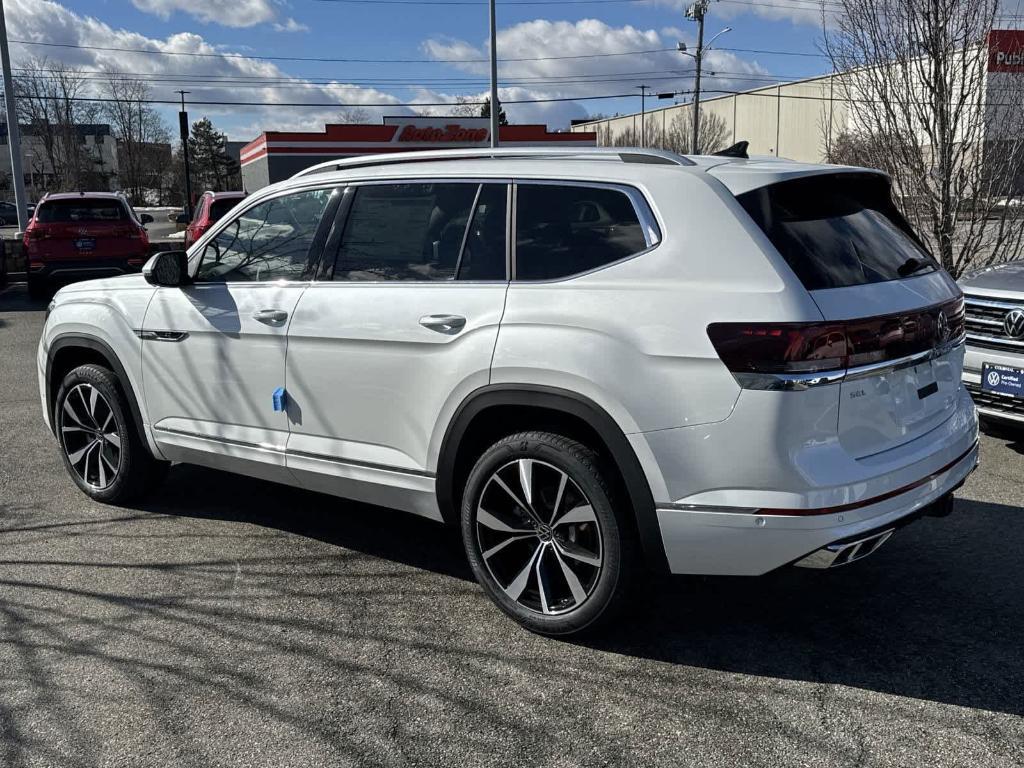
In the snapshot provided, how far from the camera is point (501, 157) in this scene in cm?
398

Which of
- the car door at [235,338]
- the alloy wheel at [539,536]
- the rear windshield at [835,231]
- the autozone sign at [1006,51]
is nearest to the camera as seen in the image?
the rear windshield at [835,231]

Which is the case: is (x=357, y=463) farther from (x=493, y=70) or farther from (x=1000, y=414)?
(x=493, y=70)

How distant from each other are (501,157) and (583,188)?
53cm

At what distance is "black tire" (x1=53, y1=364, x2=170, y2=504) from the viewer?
5.14 m

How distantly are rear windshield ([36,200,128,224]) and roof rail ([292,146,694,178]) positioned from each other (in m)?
12.2

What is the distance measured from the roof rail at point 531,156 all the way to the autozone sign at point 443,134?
38.8 meters

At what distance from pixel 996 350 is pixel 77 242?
45.1ft

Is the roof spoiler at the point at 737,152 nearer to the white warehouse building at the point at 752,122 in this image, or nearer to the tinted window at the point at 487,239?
the tinted window at the point at 487,239

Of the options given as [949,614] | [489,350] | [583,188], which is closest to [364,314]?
[489,350]

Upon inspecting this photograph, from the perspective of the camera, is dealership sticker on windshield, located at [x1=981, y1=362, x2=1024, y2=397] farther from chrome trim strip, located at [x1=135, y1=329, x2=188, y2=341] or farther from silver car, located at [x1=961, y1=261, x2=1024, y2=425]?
chrome trim strip, located at [x1=135, y1=329, x2=188, y2=341]

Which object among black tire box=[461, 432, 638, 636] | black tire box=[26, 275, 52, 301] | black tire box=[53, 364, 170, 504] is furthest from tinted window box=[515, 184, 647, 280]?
black tire box=[26, 275, 52, 301]

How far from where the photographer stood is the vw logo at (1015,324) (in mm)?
5629

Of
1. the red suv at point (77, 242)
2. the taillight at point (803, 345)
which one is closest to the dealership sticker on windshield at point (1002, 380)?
the taillight at point (803, 345)

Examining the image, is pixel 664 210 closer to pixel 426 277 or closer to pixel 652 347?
pixel 652 347
